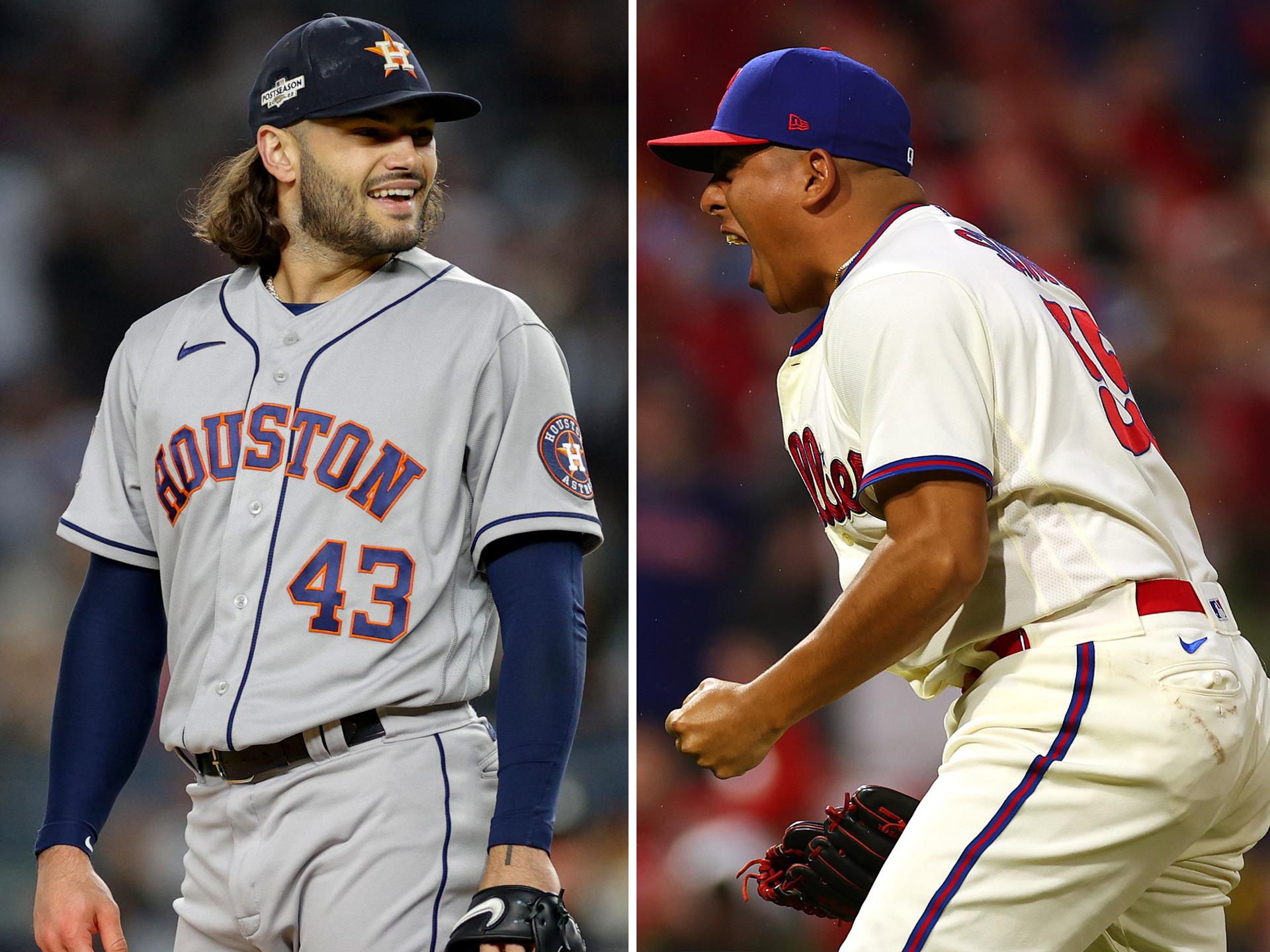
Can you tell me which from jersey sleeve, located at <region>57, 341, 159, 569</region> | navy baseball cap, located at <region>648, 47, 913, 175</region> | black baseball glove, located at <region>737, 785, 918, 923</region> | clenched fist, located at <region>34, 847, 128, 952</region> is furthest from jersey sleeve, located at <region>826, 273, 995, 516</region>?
clenched fist, located at <region>34, 847, 128, 952</region>

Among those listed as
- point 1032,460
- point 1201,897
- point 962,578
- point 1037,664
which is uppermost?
point 1032,460

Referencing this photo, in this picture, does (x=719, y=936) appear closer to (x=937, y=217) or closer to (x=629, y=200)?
(x=629, y=200)

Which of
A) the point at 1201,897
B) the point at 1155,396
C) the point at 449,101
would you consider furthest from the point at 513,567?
the point at 1155,396

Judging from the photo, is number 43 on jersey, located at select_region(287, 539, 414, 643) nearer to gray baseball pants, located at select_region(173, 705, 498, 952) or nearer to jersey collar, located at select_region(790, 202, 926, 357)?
gray baseball pants, located at select_region(173, 705, 498, 952)

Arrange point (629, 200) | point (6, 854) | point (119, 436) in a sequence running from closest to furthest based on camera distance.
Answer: point (119, 436)
point (6, 854)
point (629, 200)

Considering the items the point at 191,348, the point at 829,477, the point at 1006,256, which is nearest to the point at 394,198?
the point at 191,348

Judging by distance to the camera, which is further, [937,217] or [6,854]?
[6,854]

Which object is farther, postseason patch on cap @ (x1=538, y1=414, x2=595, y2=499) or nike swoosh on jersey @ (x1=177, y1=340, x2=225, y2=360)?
nike swoosh on jersey @ (x1=177, y1=340, x2=225, y2=360)
